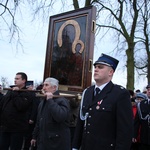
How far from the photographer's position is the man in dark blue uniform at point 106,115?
2.72m

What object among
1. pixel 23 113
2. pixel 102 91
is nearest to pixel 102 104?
pixel 102 91

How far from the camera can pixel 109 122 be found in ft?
9.16

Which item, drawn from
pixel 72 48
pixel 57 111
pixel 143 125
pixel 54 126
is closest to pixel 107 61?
pixel 57 111

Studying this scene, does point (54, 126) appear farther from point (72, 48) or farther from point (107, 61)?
point (72, 48)

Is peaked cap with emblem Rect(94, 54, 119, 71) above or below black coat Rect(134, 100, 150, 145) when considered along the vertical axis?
above

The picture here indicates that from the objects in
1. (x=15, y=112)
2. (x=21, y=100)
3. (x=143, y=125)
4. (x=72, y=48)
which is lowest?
(x=143, y=125)

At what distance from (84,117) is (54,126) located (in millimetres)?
907

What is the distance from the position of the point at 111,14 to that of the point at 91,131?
35.9 ft

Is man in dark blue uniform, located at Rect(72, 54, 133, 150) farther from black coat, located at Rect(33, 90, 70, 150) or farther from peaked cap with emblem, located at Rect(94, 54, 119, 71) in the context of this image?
black coat, located at Rect(33, 90, 70, 150)

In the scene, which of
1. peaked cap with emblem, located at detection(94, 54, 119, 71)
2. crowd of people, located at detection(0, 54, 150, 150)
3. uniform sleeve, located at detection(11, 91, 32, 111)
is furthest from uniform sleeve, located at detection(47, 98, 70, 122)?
uniform sleeve, located at detection(11, 91, 32, 111)

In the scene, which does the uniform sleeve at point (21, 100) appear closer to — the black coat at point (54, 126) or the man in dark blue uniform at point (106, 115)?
the black coat at point (54, 126)

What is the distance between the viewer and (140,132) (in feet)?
17.4

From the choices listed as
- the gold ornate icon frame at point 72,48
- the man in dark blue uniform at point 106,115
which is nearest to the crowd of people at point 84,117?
the man in dark blue uniform at point 106,115

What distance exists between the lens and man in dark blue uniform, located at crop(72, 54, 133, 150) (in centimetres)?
272
